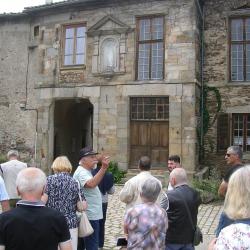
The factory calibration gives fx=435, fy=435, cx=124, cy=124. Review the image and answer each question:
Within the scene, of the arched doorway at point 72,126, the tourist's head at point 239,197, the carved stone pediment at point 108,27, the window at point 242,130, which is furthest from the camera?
the arched doorway at point 72,126

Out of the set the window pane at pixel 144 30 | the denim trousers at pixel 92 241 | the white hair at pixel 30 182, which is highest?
the window pane at pixel 144 30

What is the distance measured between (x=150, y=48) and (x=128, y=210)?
1287 cm

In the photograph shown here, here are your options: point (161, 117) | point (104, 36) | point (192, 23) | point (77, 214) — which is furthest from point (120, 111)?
point (77, 214)

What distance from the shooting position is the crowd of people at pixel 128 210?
304cm

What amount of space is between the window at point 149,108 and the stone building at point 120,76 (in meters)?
0.04

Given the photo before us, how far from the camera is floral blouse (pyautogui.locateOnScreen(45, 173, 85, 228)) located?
532cm

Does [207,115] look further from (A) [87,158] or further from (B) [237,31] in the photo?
(A) [87,158]

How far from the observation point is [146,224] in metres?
4.27

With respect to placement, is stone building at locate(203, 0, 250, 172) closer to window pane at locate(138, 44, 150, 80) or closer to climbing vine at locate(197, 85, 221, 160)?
climbing vine at locate(197, 85, 221, 160)

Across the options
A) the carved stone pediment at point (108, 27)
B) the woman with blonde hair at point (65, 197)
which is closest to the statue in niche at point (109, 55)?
the carved stone pediment at point (108, 27)

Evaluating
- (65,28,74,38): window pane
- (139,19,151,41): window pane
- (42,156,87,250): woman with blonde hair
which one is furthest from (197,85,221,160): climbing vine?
(42,156,87,250): woman with blonde hair

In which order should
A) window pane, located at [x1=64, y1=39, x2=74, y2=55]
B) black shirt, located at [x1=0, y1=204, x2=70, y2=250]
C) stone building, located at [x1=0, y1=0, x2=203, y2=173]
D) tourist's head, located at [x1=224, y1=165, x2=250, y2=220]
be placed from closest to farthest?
tourist's head, located at [x1=224, y1=165, x2=250, y2=220], black shirt, located at [x1=0, y1=204, x2=70, y2=250], stone building, located at [x1=0, y1=0, x2=203, y2=173], window pane, located at [x1=64, y1=39, x2=74, y2=55]

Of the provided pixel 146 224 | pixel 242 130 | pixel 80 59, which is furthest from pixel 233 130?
pixel 146 224

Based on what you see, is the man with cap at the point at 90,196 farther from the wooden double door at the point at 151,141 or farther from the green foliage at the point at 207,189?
the wooden double door at the point at 151,141
